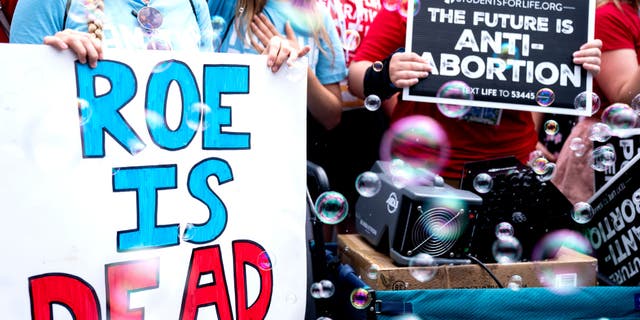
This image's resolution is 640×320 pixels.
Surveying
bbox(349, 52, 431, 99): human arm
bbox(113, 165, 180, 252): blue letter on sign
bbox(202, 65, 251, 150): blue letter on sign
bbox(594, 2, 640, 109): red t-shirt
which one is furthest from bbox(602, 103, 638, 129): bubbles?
bbox(113, 165, 180, 252): blue letter on sign

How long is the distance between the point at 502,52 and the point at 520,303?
0.89 meters

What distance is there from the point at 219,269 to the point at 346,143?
110cm

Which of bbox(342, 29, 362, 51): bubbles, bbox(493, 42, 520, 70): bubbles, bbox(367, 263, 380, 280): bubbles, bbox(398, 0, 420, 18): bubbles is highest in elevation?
bbox(398, 0, 420, 18): bubbles

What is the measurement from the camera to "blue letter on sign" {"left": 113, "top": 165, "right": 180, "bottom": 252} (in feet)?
5.75

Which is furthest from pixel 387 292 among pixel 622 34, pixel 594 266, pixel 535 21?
pixel 622 34

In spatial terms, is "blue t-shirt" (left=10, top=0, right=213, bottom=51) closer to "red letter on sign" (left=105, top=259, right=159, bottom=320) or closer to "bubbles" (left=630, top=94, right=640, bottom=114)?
"red letter on sign" (left=105, top=259, right=159, bottom=320)

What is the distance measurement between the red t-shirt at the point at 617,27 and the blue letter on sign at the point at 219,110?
150 cm

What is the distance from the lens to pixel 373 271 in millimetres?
1984

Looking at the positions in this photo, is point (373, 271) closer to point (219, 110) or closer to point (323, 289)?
point (323, 289)

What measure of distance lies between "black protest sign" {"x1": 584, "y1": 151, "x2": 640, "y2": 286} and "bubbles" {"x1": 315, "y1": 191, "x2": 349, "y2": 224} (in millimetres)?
973

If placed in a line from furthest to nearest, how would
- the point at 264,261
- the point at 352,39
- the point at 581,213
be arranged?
1. the point at 352,39
2. the point at 581,213
3. the point at 264,261

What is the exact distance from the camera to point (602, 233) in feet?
7.80

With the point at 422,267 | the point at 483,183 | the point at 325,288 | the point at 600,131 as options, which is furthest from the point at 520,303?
the point at 600,131

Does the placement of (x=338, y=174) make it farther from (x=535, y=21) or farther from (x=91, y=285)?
(x=91, y=285)
